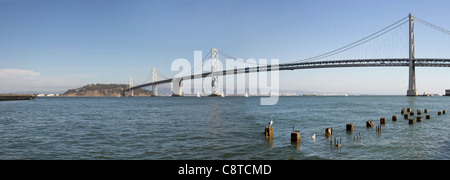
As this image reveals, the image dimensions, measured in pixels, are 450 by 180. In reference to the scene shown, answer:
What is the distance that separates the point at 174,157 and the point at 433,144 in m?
10.3

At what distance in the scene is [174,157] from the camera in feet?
29.5

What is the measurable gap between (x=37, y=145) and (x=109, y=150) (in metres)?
3.54
